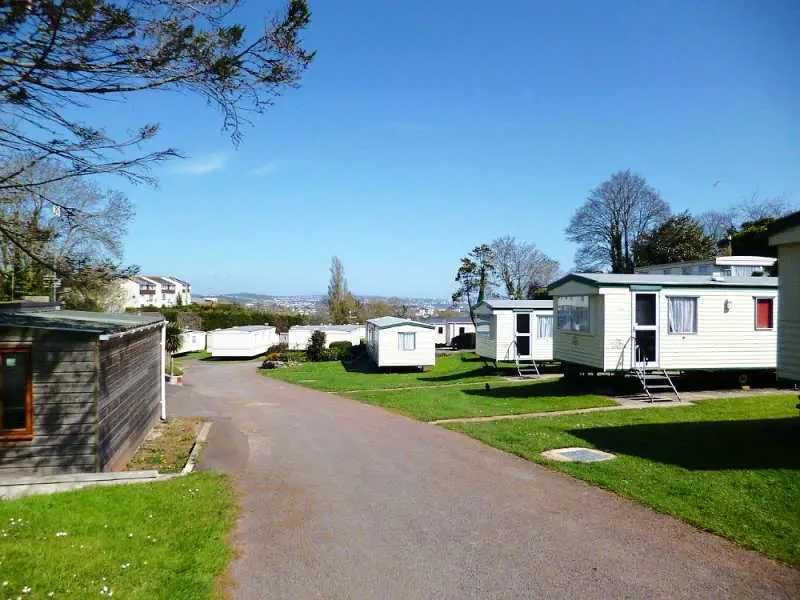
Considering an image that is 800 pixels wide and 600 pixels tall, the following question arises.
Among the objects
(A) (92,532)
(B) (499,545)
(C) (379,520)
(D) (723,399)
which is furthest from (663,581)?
(D) (723,399)

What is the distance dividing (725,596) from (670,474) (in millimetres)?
3573

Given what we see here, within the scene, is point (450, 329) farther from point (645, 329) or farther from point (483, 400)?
point (645, 329)

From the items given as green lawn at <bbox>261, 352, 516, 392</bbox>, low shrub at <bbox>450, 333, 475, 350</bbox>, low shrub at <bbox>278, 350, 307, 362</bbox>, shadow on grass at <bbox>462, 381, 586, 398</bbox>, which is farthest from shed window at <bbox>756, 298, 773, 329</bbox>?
low shrub at <bbox>450, 333, 475, 350</bbox>

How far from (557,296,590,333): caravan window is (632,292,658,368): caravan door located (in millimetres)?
1303

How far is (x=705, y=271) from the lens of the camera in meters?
22.0

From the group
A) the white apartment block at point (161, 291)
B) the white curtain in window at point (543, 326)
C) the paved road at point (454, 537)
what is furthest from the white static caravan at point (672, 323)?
the white apartment block at point (161, 291)

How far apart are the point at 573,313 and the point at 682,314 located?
2892 mm

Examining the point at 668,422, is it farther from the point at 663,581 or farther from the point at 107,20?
the point at 107,20

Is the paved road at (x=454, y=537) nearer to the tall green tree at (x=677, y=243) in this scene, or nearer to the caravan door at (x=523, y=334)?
the caravan door at (x=523, y=334)

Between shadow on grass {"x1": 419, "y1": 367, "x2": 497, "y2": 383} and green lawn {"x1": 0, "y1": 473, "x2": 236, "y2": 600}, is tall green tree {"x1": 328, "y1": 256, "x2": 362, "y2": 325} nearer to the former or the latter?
shadow on grass {"x1": 419, "y1": 367, "x2": 497, "y2": 383}

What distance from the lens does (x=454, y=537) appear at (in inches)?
245

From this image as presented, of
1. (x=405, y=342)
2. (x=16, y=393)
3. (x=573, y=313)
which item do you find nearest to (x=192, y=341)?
(x=405, y=342)

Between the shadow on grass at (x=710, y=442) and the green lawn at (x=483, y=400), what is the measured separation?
12.1 ft

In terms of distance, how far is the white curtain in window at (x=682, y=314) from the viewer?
16703 millimetres
